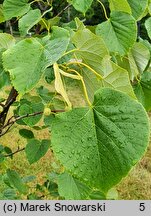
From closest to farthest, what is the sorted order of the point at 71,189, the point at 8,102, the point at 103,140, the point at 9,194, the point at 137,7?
the point at 103,140
the point at 137,7
the point at 71,189
the point at 8,102
the point at 9,194

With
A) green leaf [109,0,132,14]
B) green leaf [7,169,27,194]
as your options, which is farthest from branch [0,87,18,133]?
green leaf [109,0,132,14]

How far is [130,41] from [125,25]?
0.12 ft

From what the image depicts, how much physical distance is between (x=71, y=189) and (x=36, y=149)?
366 mm

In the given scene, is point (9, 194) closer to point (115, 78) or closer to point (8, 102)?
point (8, 102)

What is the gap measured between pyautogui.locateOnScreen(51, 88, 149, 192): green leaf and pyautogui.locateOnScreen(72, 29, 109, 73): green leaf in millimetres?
Result: 168

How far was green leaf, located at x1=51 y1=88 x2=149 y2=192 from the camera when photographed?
558mm

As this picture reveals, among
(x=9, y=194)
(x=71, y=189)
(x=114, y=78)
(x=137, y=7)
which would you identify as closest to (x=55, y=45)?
(x=114, y=78)

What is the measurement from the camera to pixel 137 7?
86cm

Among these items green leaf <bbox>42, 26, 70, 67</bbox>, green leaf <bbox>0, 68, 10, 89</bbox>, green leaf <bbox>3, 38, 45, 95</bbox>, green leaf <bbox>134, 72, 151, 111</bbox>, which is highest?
green leaf <bbox>42, 26, 70, 67</bbox>

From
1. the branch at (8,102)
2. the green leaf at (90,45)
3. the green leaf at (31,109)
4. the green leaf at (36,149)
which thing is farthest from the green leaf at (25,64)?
the green leaf at (36,149)

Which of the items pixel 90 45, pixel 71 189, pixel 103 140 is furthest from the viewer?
pixel 71 189

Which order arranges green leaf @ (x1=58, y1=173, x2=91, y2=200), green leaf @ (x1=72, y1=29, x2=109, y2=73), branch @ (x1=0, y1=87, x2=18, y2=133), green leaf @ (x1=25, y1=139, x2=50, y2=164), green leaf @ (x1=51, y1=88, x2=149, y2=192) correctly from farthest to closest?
1. green leaf @ (x1=25, y1=139, x2=50, y2=164)
2. branch @ (x1=0, y1=87, x2=18, y2=133)
3. green leaf @ (x1=58, y1=173, x2=91, y2=200)
4. green leaf @ (x1=72, y1=29, x2=109, y2=73)
5. green leaf @ (x1=51, y1=88, x2=149, y2=192)

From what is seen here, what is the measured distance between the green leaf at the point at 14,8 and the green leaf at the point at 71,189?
1.38 feet

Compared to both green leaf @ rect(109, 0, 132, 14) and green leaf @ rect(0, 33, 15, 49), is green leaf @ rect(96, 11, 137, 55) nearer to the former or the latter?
green leaf @ rect(109, 0, 132, 14)
